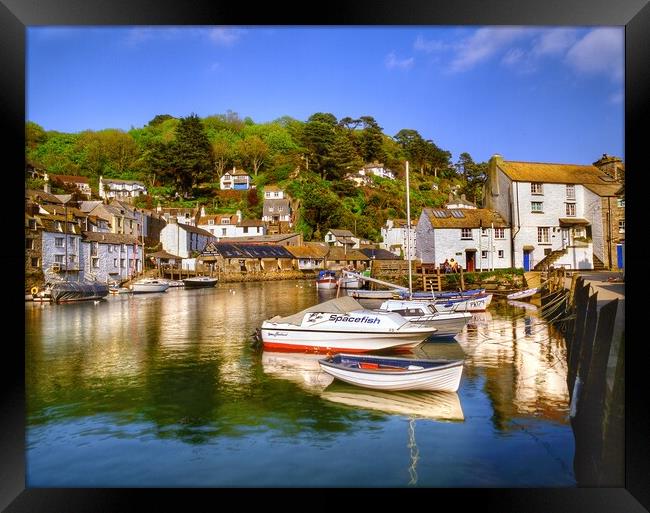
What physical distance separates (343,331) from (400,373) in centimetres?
233

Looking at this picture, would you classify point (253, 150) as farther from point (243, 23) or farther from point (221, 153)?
point (243, 23)

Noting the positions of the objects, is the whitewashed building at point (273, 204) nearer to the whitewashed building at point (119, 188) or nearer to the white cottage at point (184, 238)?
the white cottage at point (184, 238)

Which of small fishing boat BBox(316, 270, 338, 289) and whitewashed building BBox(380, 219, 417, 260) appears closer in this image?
whitewashed building BBox(380, 219, 417, 260)

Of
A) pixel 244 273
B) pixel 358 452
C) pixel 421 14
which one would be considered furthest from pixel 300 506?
pixel 244 273

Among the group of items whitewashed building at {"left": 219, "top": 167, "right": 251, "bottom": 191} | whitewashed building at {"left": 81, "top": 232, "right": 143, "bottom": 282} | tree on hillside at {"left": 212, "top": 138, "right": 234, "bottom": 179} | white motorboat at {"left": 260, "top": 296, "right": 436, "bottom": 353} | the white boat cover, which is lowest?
white motorboat at {"left": 260, "top": 296, "right": 436, "bottom": 353}

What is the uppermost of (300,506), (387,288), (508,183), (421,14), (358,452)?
(421,14)

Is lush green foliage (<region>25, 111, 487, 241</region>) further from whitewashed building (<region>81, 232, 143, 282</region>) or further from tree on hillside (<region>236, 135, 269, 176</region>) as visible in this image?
whitewashed building (<region>81, 232, 143, 282</region>)

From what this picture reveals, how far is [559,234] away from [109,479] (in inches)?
324

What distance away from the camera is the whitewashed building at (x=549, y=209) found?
8219mm

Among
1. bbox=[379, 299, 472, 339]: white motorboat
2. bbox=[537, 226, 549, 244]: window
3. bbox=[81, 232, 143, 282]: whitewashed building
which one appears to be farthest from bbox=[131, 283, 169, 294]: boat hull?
bbox=[537, 226, 549, 244]: window

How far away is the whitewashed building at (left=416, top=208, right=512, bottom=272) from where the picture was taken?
952 cm

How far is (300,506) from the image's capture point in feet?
15.9

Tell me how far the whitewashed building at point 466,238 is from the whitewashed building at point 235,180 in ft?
12.6
